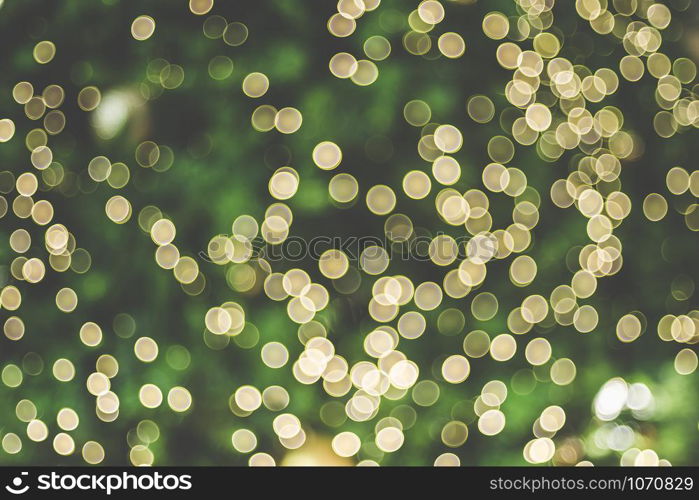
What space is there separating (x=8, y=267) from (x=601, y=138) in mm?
731

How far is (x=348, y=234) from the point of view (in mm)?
589

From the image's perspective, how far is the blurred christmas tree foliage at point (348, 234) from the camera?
57 centimetres

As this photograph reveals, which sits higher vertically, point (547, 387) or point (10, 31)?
point (10, 31)

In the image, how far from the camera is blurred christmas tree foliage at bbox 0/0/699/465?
569 millimetres

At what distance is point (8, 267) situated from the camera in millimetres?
637

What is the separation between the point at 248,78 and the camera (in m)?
0.57

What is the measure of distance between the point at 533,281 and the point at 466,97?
8.7 inches

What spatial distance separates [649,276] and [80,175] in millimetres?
684
